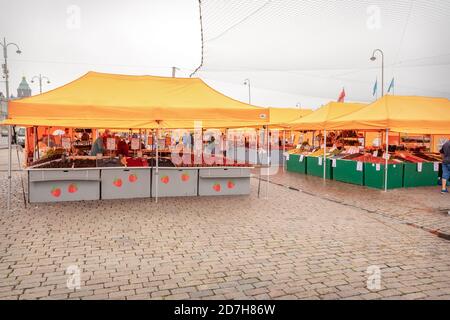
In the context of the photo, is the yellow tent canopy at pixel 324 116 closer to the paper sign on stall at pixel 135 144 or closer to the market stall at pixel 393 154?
the market stall at pixel 393 154

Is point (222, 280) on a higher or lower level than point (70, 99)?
lower

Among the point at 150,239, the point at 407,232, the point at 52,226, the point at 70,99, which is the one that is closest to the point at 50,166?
the point at 70,99

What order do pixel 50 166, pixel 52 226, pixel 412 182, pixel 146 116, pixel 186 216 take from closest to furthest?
pixel 52 226
pixel 186 216
pixel 146 116
pixel 50 166
pixel 412 182

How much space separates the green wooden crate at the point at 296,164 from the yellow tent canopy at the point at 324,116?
1.75 m

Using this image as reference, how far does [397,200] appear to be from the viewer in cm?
1060

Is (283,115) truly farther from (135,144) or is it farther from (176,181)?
(176,181)

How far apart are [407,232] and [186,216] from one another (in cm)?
463

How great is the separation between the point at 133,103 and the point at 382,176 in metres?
9.10

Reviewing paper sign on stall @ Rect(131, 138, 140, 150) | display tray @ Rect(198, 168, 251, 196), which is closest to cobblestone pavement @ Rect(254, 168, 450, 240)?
display tray @ Rect(198, 168, 251, 196)

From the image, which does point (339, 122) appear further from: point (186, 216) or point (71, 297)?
point (71, 297)

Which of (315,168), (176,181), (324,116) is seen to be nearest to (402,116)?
(324,116)

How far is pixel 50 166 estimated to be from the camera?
9.70 metres

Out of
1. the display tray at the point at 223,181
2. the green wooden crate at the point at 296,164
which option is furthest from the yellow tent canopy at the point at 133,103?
the green wooden crate at the point at 296,164

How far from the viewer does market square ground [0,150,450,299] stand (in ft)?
14.1
